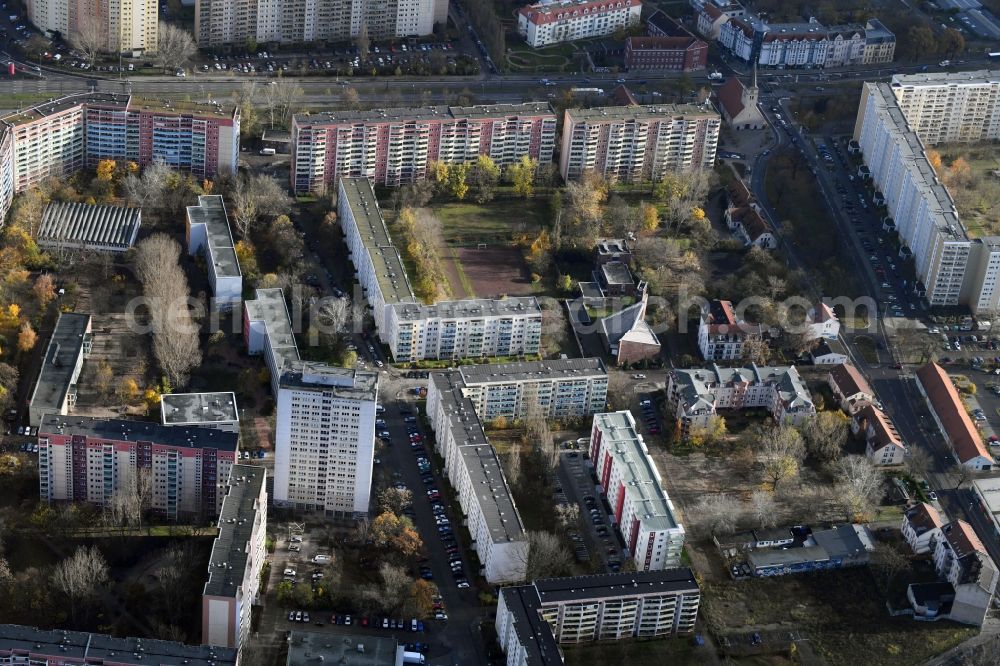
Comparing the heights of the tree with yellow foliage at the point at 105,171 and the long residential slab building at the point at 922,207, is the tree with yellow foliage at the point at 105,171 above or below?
below

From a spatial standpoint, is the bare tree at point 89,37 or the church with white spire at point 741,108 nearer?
the church with white spire at point 741,108

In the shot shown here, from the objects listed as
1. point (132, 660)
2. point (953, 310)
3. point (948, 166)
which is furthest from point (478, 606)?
point (948, 166)

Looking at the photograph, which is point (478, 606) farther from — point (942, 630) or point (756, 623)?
point (942, 630)

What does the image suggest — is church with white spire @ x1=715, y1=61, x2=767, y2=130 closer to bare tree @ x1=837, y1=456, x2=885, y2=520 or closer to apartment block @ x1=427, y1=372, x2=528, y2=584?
bare tree @ x1=837, y1=456, x2=885, y2=520

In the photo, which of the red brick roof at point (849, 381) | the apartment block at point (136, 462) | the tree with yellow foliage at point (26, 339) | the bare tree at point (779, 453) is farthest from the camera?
the red brick roof at point (849, 381)

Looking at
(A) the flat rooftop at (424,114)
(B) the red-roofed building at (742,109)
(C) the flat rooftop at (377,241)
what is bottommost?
(C) the flat rooftop at (377,241)

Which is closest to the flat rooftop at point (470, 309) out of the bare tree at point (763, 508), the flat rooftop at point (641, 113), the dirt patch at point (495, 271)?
the dirt patch at point (495, 271)

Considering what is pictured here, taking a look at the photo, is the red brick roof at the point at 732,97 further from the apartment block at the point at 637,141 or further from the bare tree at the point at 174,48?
the bare tree at the point at 174,48

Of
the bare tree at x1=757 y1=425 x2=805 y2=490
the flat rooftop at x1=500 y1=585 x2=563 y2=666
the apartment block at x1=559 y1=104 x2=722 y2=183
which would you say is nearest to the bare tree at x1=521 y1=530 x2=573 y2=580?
the flat rooftop at x1=500 y1=585 x2=563 y2=666
